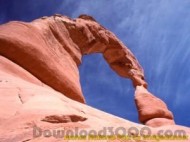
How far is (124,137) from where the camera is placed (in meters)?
4.34

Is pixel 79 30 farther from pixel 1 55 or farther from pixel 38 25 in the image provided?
pixel 1 55

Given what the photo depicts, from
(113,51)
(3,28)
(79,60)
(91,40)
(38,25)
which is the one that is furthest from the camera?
(113,51)

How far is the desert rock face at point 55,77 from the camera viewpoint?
15.3 feet

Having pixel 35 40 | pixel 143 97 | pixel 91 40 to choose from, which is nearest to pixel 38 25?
pixel 35 40

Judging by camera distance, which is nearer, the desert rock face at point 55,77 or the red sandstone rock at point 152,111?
the desert rock face at point 55,77

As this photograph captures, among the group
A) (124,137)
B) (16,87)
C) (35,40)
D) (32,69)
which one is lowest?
(124,137)

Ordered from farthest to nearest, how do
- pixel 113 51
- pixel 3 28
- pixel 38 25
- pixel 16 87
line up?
pixel 113 51
pixel 38 25
pixel 3 28
pixel 16 87

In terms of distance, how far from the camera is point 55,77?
1230 cm

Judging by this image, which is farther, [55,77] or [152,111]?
[152,111]

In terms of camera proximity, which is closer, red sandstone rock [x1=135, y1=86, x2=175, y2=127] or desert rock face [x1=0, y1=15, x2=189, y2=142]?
desert rock face [x1=0, y1=15, x2=189, y2=142]

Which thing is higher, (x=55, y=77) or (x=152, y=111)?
(x=55, y=77)

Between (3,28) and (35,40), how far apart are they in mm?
1487

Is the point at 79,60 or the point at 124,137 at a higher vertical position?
the point at 79,60

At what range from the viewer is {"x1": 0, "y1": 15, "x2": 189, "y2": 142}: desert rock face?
4.66m
